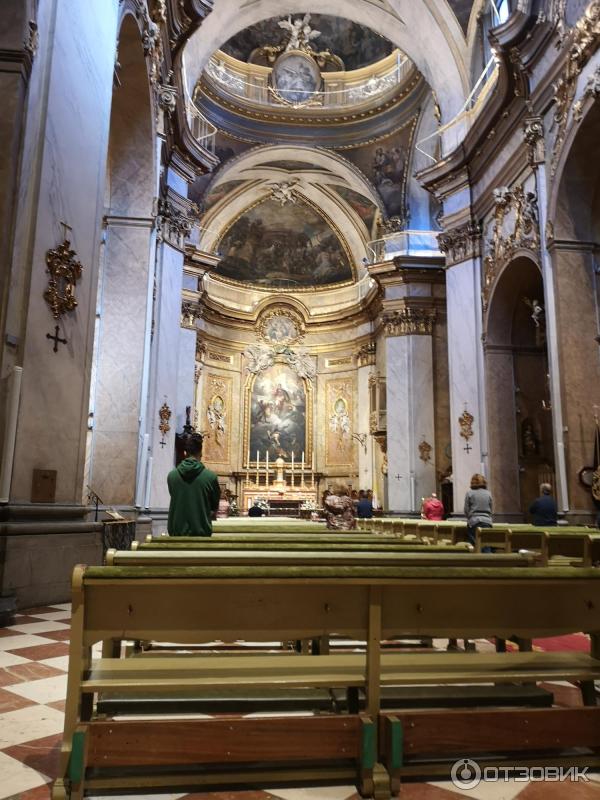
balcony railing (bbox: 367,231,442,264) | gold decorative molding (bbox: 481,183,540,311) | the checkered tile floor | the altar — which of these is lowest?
the checkered tile floor

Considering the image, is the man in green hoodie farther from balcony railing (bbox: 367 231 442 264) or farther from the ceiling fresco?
the ceiling fresco

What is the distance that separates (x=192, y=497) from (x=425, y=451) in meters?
14.2

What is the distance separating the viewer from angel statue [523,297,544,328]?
11859 mm

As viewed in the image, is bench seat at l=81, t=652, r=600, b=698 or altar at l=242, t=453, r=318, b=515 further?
altar at l=242, t=453, r=318, b=515

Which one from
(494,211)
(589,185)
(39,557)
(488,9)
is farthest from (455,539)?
(488,9)

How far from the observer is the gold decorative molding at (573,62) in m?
8.77

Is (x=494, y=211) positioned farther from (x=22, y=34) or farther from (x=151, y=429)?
(x=22, y=34)

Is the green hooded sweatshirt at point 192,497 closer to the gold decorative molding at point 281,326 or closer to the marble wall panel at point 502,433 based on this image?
the marble wall panel at point 502,433

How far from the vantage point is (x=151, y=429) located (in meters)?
12.3

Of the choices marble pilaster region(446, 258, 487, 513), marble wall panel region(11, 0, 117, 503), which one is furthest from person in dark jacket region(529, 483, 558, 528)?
marble wall panel region(11, 0, 117, 503)

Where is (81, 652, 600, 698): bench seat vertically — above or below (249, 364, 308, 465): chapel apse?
below

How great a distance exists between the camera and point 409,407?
18.5m

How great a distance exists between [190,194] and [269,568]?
19.9 m

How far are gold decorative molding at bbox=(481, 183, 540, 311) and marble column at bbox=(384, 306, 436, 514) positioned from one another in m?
5.07
